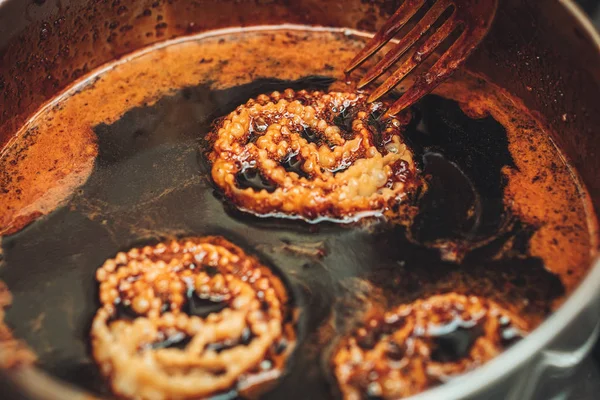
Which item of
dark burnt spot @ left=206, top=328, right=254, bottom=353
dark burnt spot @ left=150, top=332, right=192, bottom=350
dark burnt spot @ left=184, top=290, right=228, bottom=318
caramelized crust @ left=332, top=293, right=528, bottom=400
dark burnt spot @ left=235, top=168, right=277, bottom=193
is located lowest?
caramelized crust @ left=332, top=293, right=528, bottom=400

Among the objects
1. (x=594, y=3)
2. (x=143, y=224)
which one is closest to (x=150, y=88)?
(x=143, y=224)

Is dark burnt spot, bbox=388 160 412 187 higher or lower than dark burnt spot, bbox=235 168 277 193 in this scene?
lower

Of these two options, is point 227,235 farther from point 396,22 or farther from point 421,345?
point 396,22

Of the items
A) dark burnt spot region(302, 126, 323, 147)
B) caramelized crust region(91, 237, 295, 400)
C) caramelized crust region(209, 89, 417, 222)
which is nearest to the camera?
caramelized crust region(91, 237, 295, 400)

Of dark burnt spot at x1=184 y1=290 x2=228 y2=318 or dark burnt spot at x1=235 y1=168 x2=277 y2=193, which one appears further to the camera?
dark burnt spot at x1=235 y1=168 x2=277 y2=193

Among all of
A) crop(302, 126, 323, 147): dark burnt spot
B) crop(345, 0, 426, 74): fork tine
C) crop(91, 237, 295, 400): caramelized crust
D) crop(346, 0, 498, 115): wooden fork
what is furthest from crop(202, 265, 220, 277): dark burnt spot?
crop(345, 0, 426, 74): fork tine

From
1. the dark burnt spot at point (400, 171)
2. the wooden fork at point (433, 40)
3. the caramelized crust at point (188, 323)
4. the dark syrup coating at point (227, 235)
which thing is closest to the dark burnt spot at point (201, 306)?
the caramelized crust at point (188, 323)

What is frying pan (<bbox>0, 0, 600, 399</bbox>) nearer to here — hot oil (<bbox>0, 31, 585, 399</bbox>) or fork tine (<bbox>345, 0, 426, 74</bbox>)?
hot oil (<bbox>0, 31, 585, 399</bbox>)

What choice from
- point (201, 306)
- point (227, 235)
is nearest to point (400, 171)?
point (227, 235)
